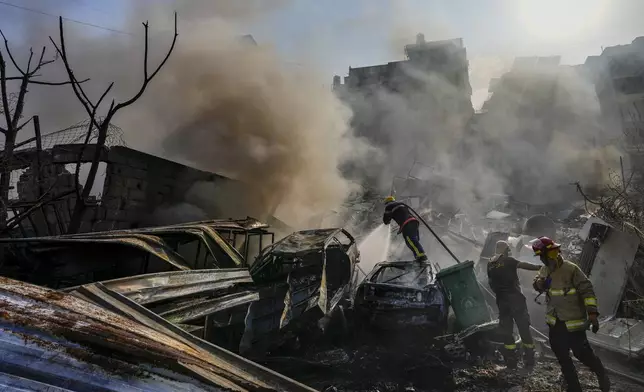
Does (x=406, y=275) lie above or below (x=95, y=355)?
below

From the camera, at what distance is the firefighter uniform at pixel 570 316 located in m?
3.95

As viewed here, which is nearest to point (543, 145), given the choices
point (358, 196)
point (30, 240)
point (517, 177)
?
point (517, 177)

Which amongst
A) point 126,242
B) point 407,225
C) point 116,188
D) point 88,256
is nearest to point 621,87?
point 407,225

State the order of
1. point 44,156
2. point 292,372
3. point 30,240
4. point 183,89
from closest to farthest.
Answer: point 30,240 → point 292,372 → point 44,156 → point 183,89

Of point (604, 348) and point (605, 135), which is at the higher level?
point (605, 135)

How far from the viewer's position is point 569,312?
13.3ft

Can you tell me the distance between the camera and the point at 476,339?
529 centimetres

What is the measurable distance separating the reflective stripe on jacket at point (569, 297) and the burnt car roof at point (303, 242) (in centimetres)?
315

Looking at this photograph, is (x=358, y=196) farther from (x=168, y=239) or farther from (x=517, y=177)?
(x=168, y=239)

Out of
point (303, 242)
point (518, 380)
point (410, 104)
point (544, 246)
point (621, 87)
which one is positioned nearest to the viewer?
point (544, 246)

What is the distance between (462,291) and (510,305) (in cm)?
66

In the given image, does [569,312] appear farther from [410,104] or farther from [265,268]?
[410,104]

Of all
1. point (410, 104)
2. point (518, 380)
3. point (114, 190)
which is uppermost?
point (410, 104)

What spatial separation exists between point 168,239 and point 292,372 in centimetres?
249
